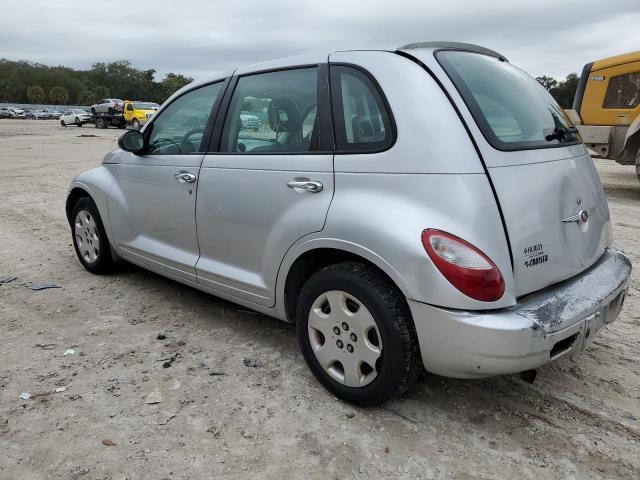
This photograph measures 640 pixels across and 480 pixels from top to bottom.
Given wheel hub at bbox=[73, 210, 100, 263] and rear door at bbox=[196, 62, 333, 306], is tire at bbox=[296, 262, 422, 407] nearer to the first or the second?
rear door at bbox=[196, 62, 333, 306]

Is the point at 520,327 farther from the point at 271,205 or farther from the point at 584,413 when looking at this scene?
the point at 271,205

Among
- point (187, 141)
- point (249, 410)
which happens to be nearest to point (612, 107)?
point (187, 141)

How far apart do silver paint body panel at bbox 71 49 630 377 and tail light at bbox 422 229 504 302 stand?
31 millimetres

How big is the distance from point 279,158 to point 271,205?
26cm

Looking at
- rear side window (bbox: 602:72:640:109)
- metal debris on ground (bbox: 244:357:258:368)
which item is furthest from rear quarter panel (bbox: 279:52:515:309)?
rear side window (bbox: 602:72:640:109)

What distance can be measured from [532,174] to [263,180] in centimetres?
139

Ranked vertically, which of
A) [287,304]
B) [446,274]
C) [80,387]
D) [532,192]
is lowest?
[80,387]

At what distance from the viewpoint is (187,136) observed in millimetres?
3635

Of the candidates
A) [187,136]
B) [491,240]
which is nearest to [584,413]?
[491,240]

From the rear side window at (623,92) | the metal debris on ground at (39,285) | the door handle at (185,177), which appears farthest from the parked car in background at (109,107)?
the door handle at (185,177)

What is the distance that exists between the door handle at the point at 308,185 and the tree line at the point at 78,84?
91168 mm

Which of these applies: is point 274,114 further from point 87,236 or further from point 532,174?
point 87,236

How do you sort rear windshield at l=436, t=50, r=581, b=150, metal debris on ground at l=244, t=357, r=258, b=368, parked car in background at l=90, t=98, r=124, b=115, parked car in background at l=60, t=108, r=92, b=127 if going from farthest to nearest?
parked car in background at l=60, t=108, r=92, b=127, parked car in background at l=90, t=98, r=124, b=115, metal debris on ground at l=244, t=357, r=258, b=368, rear windshield at l=436, t=50, r=581, b=150

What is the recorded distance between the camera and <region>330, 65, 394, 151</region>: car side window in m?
2.52
